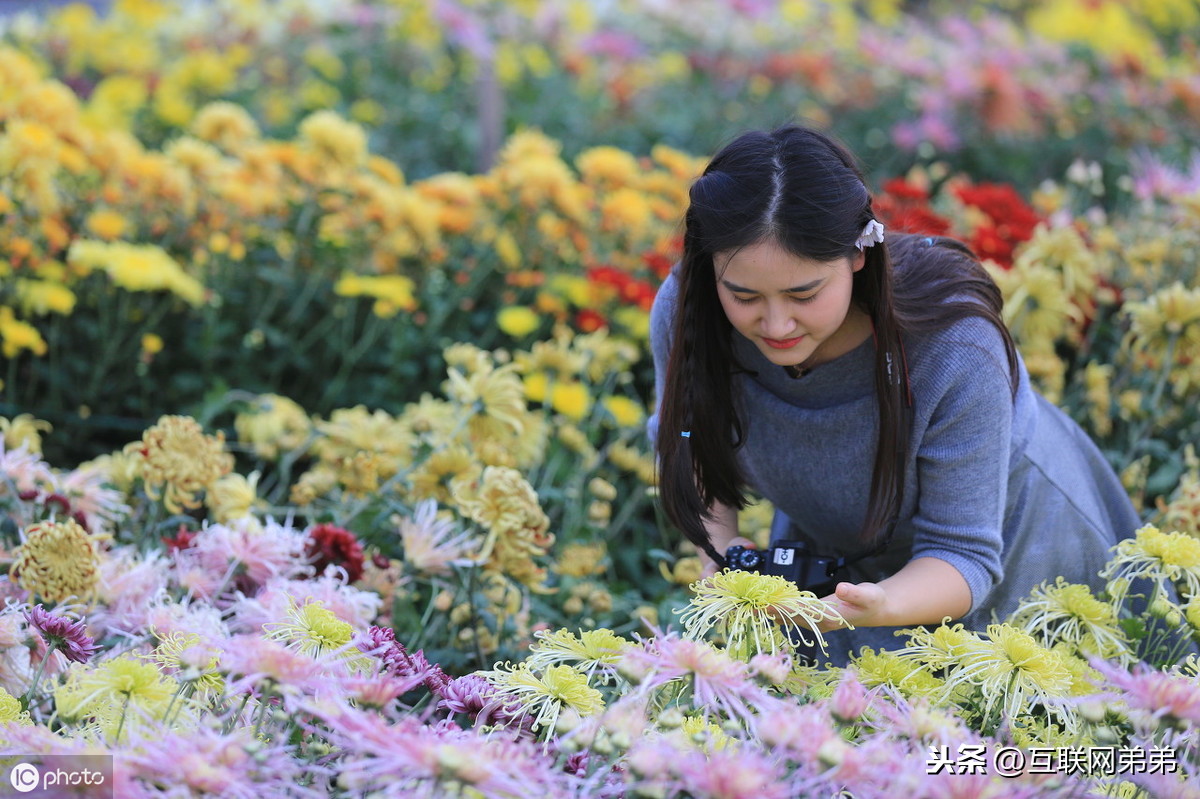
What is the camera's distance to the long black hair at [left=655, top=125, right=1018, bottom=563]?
1.51m

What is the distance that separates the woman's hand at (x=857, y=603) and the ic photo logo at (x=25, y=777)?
84 centimetres

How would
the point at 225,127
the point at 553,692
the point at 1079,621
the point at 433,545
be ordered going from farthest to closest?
the point at 225,127, the point at 433,545, the point at 1079,621, the point at 553,692

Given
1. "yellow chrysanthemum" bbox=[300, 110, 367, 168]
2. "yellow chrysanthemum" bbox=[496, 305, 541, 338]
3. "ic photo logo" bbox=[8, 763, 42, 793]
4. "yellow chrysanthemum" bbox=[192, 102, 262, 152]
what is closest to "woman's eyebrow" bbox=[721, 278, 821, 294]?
"ic photo logo" bbox=[8, 763, 42, 793]

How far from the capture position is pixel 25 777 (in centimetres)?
108

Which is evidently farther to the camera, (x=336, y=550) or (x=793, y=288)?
(x=336, y=550)

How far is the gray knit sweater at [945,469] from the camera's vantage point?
168 centimetres

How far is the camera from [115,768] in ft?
3.38

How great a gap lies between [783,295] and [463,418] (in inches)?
32.1

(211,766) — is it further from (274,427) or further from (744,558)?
(274,427)

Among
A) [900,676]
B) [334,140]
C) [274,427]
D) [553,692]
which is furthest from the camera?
[334,140]

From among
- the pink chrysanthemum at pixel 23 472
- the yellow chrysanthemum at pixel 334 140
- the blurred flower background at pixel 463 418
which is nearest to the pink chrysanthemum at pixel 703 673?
the blurred flower background at pixel 463 418

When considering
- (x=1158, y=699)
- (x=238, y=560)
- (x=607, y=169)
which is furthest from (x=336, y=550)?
(x=607, y=169)

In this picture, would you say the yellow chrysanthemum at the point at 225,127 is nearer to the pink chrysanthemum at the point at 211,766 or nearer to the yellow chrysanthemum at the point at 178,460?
the yellow chrysanthemum at the point at 178,460

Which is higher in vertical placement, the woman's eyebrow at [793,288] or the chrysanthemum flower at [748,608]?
the woman's eyebrow at [793,288]
